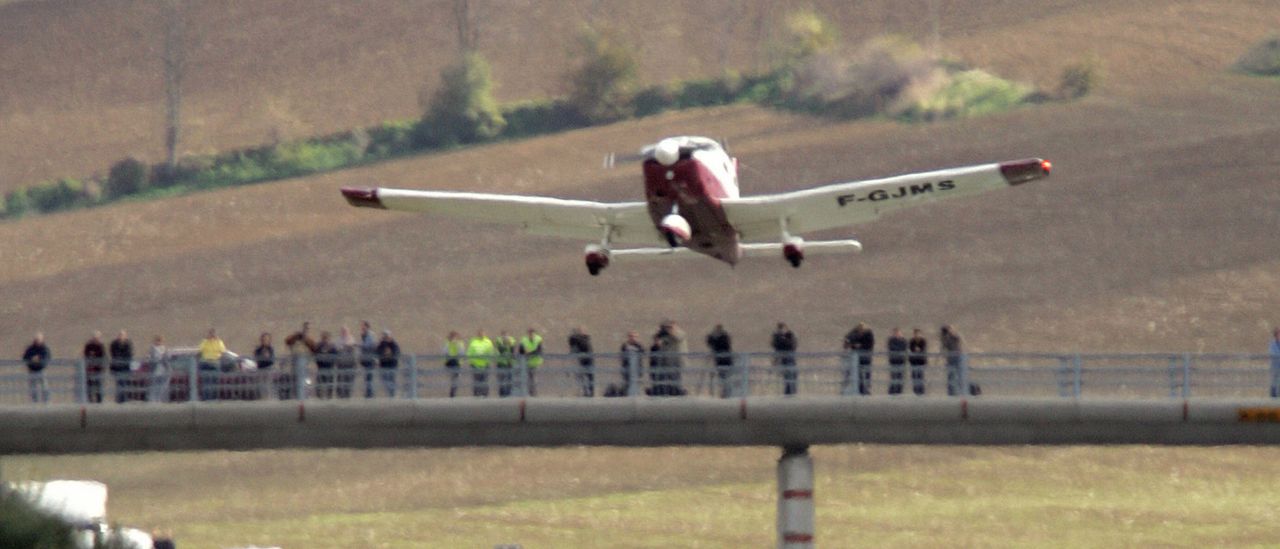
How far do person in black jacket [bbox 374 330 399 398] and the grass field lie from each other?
10.9 metres

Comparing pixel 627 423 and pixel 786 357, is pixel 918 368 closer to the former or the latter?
pixel 786 357

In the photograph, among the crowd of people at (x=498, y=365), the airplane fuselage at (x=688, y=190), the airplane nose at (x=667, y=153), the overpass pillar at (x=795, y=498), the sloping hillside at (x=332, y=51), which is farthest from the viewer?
the sloping hillside at (x=332, y=51)

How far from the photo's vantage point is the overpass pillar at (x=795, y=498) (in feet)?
121

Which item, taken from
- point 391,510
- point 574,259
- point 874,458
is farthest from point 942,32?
point 391,510

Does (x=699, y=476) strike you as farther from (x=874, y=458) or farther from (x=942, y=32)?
(x=942, y=32)

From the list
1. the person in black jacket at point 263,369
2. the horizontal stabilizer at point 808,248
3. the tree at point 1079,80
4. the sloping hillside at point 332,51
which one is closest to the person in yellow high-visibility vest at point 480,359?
the person in black jacket at point 263,369

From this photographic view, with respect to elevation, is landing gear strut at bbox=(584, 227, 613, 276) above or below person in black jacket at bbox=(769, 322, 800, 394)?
above

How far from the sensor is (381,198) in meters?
40.6

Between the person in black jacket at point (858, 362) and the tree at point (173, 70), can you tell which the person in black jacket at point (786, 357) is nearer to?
the person in black jacket at point (858, 362)

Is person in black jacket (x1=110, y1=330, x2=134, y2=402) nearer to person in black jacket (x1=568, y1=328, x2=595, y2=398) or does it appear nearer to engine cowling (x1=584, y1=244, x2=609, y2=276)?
person in black jacket (x1=568, y1=328, x2=595, y2=398)

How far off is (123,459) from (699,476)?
16901mm

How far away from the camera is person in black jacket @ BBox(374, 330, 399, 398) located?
35781mm

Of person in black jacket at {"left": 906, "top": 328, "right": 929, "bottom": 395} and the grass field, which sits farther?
the grass field

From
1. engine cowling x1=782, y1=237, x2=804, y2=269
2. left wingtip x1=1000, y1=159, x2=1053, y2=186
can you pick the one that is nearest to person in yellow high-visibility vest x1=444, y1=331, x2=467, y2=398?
engine cowling x1=782, y1=237, x2=804, y2=269
